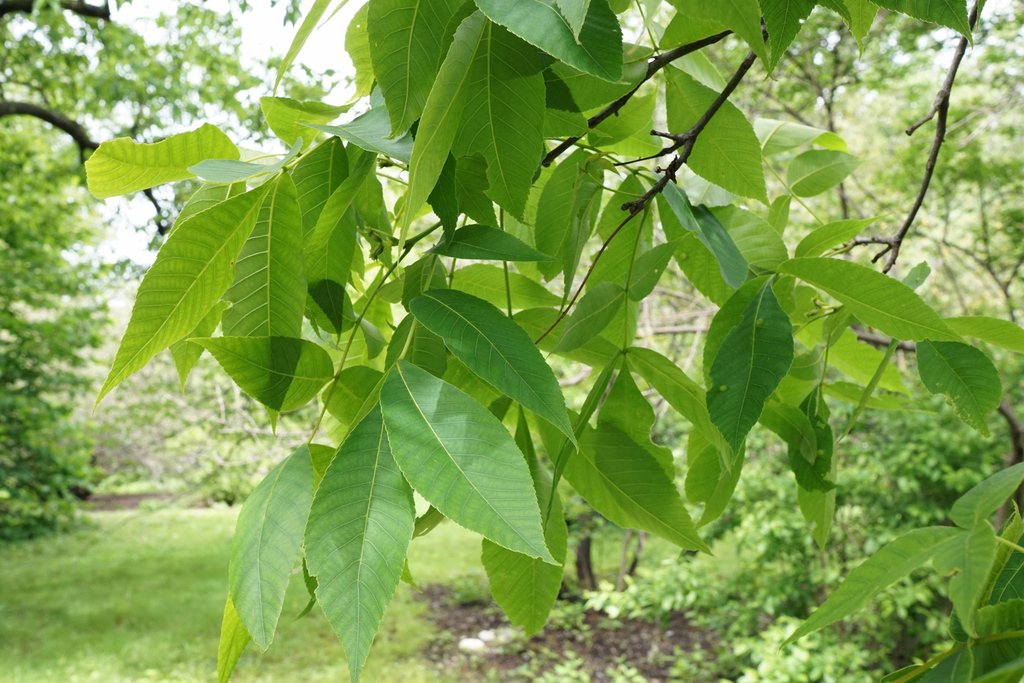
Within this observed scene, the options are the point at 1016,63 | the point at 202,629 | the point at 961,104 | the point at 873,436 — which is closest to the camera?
the point at 873,436

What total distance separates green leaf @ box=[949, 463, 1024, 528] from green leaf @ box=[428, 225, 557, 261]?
23 centimetres

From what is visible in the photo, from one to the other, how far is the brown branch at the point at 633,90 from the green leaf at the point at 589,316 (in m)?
0.09

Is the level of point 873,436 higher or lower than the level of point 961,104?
lower

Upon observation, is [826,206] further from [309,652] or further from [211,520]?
[211,520]

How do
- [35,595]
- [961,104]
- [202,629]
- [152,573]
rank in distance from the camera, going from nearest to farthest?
[961,104] → [202,629] → [35,595] → [152,573]

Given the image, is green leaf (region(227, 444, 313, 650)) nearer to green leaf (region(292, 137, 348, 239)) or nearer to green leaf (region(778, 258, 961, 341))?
green leaf (region(292, 137, 348, 239))

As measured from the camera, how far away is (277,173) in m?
0.39

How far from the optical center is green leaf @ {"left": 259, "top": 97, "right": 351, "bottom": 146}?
17.9 inches

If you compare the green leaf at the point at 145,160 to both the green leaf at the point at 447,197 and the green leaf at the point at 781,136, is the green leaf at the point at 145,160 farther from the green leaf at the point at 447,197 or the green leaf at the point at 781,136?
the green leaf at the point at 781,136

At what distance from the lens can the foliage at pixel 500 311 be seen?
30 cm

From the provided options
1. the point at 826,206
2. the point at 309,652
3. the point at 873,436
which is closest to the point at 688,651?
the point at 873,436

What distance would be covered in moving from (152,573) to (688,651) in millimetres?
5227

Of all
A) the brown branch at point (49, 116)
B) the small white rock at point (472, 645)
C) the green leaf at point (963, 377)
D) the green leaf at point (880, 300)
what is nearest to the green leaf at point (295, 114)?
the green leaf at point (880, 300)

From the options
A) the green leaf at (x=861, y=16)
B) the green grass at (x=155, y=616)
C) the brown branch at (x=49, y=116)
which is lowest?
the green grass at (x=155, y=616)
